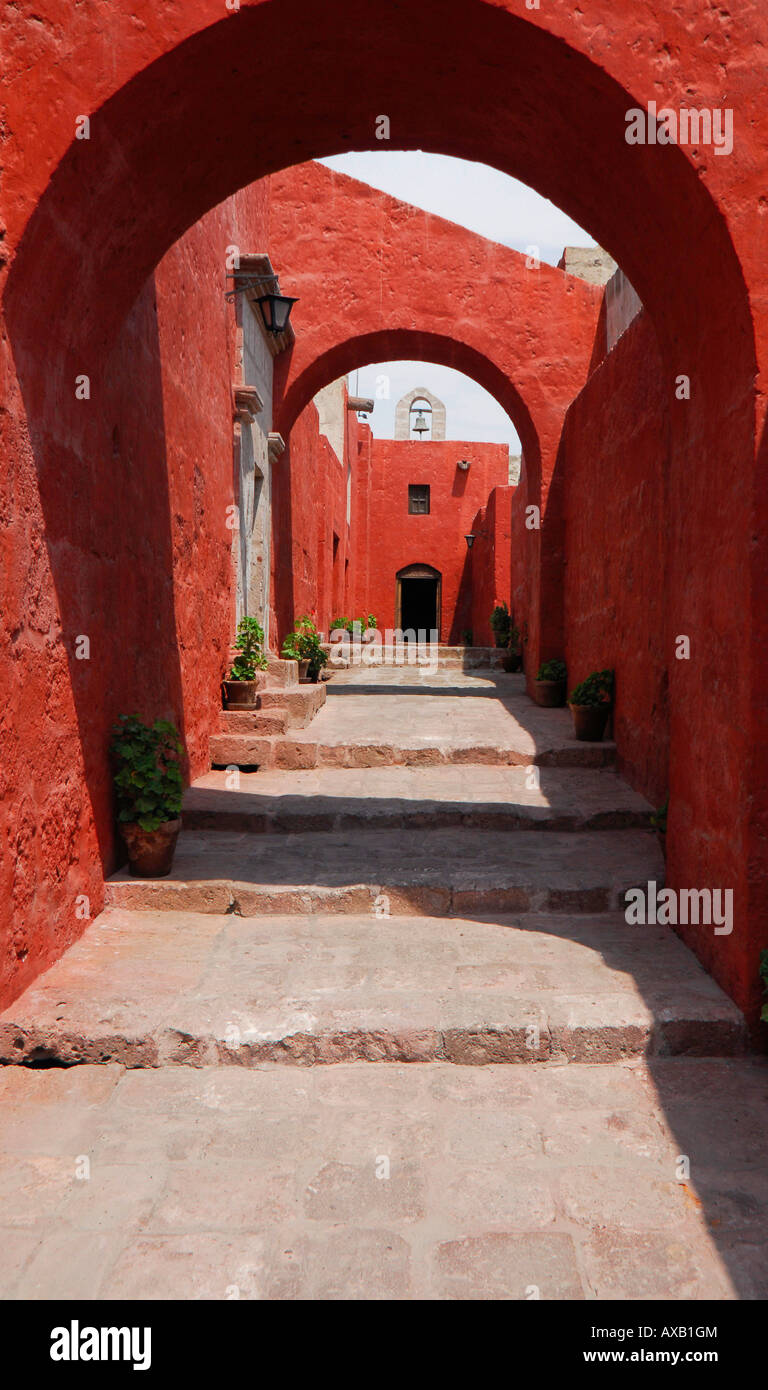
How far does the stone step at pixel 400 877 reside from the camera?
4051 mm

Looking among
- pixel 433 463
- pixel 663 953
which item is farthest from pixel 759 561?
pixel 433 463

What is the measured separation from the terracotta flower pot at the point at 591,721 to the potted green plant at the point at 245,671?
246cm

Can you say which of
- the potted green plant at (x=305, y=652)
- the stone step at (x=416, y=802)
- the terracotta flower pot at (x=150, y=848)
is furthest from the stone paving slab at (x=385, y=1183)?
the potted green plant at (x=305, y=652)

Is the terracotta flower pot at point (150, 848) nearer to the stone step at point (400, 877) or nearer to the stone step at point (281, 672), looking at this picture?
the stone step at point (400, 877)

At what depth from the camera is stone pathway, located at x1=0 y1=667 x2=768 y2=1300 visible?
2.05 meters

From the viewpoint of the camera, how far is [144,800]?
415cm

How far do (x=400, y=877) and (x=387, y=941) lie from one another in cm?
48

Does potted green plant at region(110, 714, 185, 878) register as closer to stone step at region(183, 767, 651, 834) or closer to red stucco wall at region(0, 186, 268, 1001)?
red stucco wall at region(0, 186, 268, 1001)

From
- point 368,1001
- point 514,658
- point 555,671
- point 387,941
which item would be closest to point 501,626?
point 514,658

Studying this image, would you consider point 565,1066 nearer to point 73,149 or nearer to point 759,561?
point 759,561

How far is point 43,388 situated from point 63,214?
60 centimetres

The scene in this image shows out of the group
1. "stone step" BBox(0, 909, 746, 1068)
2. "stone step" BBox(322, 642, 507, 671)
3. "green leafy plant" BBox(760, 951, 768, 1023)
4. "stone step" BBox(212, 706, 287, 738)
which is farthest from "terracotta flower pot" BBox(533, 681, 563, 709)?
"green leafy plant" BBox(760, 951, 768, 1023)

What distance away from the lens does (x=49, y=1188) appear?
90.0 inches
